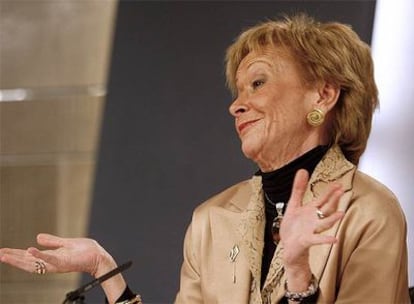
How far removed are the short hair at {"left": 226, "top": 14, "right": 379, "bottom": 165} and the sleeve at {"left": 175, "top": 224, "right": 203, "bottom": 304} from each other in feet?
1.23

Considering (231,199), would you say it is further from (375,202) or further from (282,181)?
(375,202)

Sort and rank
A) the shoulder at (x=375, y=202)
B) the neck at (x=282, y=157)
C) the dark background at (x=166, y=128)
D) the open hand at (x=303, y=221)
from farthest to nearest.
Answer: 1. the dark background at (x=166, y=128)
2. the neck at (x=282, y=157)
3. the shoulder at (x=375, y=202)
4. the open hand at (x=303, y=221)

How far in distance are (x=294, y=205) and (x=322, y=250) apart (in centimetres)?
15

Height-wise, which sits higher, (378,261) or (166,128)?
(166,128)

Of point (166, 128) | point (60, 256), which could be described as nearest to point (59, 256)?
point (60, 256)

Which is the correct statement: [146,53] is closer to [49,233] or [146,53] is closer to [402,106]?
[49,233]

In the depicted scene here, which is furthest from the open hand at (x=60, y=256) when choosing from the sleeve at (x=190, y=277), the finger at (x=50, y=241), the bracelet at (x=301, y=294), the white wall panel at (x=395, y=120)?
the white wall panel at (x=395, y=120)

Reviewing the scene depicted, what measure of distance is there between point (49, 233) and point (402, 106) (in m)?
0.89

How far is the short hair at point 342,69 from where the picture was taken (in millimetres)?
1763

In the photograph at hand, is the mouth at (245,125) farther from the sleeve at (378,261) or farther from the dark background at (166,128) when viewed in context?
the sleeve at (378,261)

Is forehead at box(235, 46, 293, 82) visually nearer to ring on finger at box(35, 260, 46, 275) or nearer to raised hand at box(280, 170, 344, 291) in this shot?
raised hand at box(280, 170, 344, 291)

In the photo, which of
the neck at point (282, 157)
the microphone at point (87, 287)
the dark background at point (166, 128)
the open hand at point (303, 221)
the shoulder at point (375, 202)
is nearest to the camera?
the open hand at point (303, 221)

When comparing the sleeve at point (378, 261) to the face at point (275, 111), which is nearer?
the sleeve at point (378, 261)

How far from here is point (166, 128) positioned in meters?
2.15
